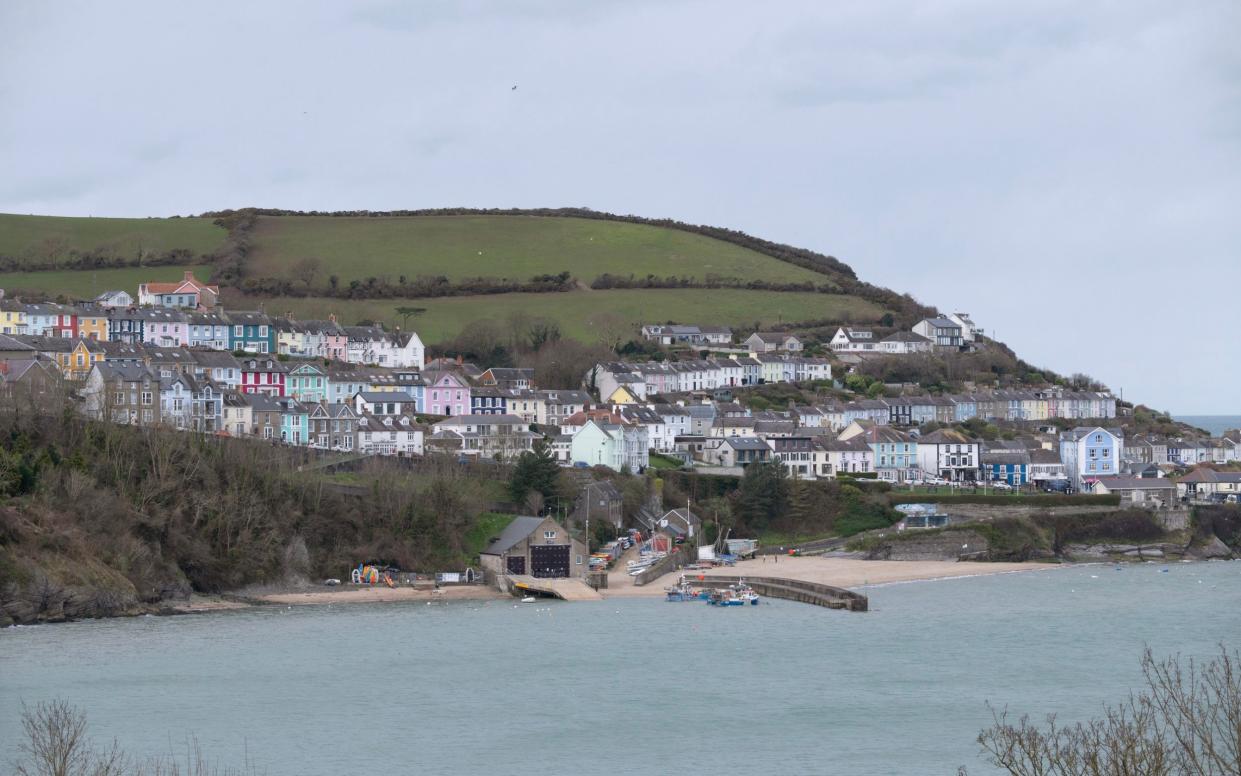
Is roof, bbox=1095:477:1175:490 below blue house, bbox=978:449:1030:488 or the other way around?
below

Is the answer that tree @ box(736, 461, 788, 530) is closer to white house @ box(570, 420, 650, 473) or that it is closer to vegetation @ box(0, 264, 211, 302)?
white house @ box(570, 420, 650, 473)

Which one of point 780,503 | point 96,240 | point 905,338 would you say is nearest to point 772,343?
point 905,338

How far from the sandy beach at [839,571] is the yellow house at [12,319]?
33.3 m

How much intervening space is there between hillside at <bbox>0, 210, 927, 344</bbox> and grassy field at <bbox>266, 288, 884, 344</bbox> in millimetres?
139

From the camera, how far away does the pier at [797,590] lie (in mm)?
51156

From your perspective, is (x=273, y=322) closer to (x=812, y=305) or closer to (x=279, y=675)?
(x=812, y=305)

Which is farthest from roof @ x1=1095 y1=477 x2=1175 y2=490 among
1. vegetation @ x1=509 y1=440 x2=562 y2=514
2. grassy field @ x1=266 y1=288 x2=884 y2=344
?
grassy field @ x1=266 y1=288 x2=884 y2=344

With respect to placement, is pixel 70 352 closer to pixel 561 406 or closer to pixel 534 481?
pixel 561 406

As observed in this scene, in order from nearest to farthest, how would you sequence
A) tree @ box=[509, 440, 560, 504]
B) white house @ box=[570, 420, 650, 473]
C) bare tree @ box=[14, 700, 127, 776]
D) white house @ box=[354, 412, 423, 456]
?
bare tree @ box=[14, 700, 127, 776]
tree @ box=[509, 440, 560, 504]
white house @ box=[354, 412, 423, 456]
white house @ box=[570, 420, 650, 473]

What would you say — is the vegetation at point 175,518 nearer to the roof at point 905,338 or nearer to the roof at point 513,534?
the roof at point 513,534

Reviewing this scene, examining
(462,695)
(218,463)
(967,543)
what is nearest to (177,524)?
(218,463)

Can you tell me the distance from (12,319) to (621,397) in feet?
92.2

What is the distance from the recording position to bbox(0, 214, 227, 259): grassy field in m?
99.0

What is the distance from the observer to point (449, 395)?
7731 cm
